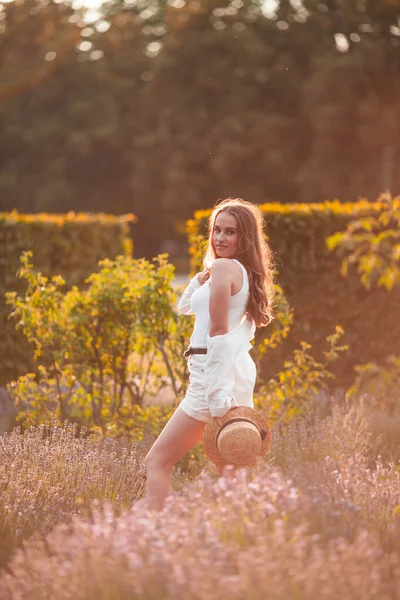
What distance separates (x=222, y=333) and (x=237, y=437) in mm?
479

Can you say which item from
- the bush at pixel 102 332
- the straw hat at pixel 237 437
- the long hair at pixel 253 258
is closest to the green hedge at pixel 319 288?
the bush at pixel 102 332

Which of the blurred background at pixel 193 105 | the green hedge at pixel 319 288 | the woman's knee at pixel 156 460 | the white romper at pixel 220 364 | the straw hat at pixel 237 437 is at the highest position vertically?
the white romper at pixel 220 364

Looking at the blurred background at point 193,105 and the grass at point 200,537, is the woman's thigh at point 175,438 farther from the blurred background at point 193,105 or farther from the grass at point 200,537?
the blurred background at point 193,105

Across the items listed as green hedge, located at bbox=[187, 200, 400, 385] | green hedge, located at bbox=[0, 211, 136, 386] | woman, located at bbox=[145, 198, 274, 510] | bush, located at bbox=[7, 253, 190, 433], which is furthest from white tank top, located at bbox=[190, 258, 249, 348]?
green hedge, located at bbox=[0, 211, 136, 386]

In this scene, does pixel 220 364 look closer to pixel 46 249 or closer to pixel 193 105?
pixel 46 249

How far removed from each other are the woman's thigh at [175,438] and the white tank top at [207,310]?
14.1 inches

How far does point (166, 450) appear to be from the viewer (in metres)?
4.41

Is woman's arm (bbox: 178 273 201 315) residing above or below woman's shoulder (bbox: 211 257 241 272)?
below

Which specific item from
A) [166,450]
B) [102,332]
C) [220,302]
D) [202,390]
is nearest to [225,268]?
[220,302]

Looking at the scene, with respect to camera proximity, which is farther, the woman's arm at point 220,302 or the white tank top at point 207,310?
the white tank top at point 207,310

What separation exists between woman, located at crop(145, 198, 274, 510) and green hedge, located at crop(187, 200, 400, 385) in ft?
12.6

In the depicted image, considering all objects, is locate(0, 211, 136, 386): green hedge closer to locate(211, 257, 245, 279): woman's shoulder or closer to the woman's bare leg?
the woman's bare leg

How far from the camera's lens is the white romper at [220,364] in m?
4.20

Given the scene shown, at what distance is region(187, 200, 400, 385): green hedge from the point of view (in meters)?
8.66
